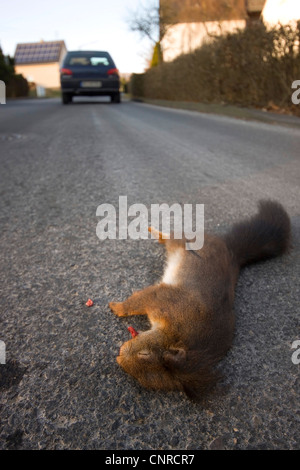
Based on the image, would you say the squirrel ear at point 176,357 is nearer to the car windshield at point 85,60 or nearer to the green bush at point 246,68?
the green bush at point 246,68

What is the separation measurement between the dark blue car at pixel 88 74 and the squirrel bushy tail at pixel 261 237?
14469 mm

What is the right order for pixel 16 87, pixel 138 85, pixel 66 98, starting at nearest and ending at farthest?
pixel 66 98 → pixel 138 85 → pixel 16 87

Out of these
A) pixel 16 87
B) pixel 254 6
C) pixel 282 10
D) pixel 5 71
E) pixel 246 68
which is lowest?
pixel 246 68

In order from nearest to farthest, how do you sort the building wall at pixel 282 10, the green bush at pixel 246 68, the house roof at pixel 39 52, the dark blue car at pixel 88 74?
the green bush at pixel 246 68 < the building wall at pixel 282 10 < the dark blue car at pixel 88 74 < the house roof at pixel 39 52

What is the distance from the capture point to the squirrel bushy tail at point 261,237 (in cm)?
218

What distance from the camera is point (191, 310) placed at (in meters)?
1.54

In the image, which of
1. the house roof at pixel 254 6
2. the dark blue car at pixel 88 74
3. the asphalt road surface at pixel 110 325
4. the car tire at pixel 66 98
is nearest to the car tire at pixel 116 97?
the dark blue car at pixel 88 74

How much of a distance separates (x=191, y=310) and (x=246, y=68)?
10.3m

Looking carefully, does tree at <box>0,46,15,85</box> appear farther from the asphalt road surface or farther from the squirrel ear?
the squirrel ear

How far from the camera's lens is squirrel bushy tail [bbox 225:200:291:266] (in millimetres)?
2178

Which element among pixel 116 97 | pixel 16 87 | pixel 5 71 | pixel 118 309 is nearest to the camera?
pixel 118 309

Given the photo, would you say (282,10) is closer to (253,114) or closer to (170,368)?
(253,114)

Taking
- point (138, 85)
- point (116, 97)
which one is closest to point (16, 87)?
point (138, 85)

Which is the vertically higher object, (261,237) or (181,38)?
(181,38)
